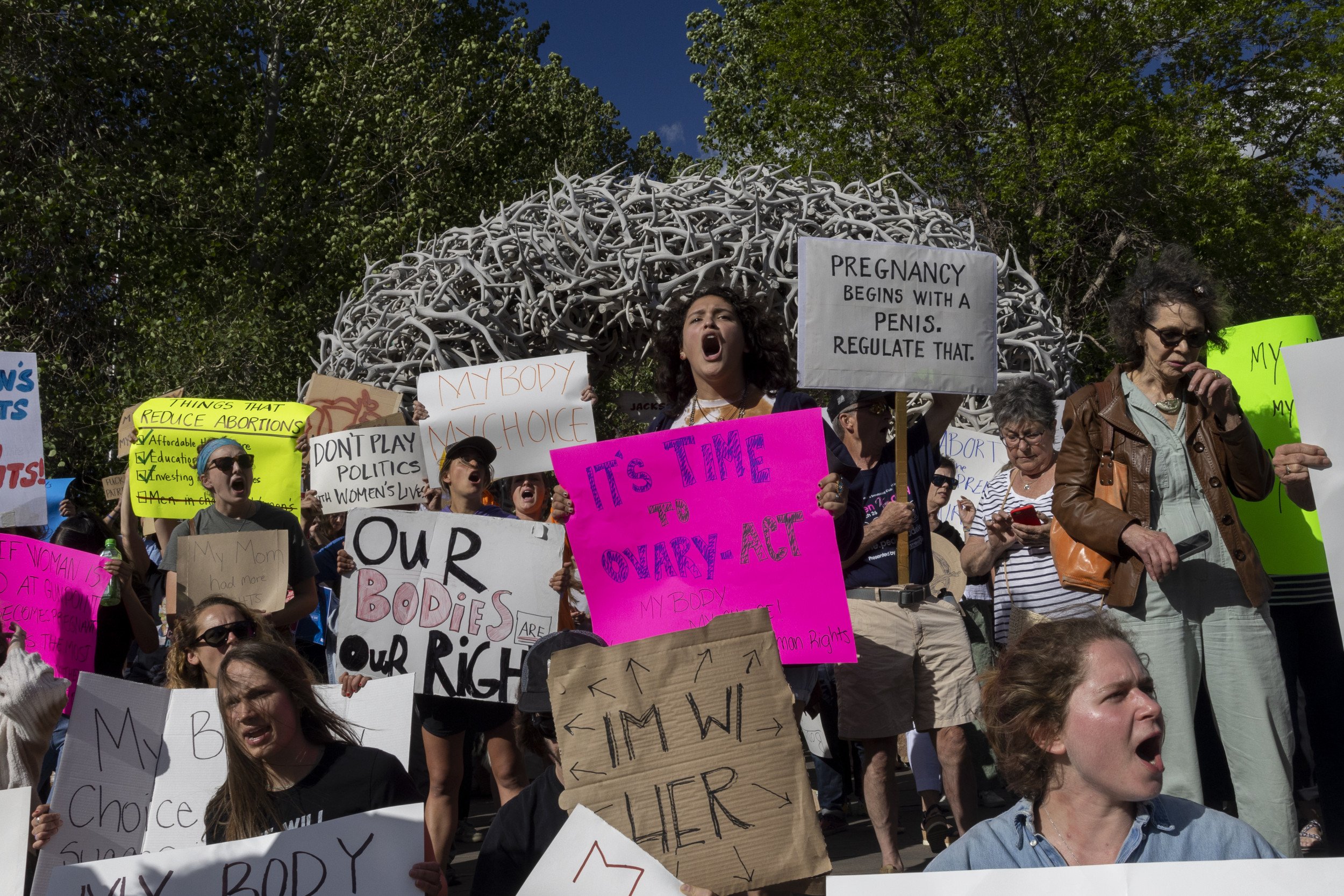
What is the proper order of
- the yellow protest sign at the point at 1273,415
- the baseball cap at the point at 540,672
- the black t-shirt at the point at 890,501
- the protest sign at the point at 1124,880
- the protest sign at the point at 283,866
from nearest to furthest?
the protest sign at the point at 1124,880 < the protest sign at the point at 283,866 < the baseball cap at the point at 540,672 < the yellow protest sign at the point at 1273,415 < the black t-shirt at the point at 890,501

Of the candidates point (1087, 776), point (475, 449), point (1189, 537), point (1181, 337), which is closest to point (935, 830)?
point (1189, 537)

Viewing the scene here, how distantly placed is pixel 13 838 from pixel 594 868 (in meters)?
1.36

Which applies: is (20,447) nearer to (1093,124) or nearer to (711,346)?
(711,346)

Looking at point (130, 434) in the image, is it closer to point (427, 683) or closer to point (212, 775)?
point (427, 683)

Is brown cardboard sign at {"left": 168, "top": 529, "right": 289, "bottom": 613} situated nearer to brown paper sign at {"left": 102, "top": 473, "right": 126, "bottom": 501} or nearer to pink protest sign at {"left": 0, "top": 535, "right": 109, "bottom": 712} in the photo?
pink protest sign at {"left": 0, "top": 535, "right": 109, "bottom": 712}

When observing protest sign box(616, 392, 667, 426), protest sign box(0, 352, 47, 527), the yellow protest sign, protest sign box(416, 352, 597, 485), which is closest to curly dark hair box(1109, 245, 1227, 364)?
the yellow protest sign

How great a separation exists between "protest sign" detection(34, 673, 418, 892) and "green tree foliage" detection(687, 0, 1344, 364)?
14.6 metres

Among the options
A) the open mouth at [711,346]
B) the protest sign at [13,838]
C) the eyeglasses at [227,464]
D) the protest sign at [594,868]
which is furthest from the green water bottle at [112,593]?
the protest sign at [594,868]

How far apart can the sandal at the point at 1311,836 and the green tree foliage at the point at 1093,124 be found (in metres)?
12.6

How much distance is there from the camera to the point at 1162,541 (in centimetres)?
315

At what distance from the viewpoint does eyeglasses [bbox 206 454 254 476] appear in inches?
195

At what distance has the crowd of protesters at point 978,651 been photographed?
83.3 inches

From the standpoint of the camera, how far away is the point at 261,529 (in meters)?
4.86

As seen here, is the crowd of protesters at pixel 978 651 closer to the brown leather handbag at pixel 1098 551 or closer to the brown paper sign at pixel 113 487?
the brown leather handbag at pixel 1098 551
